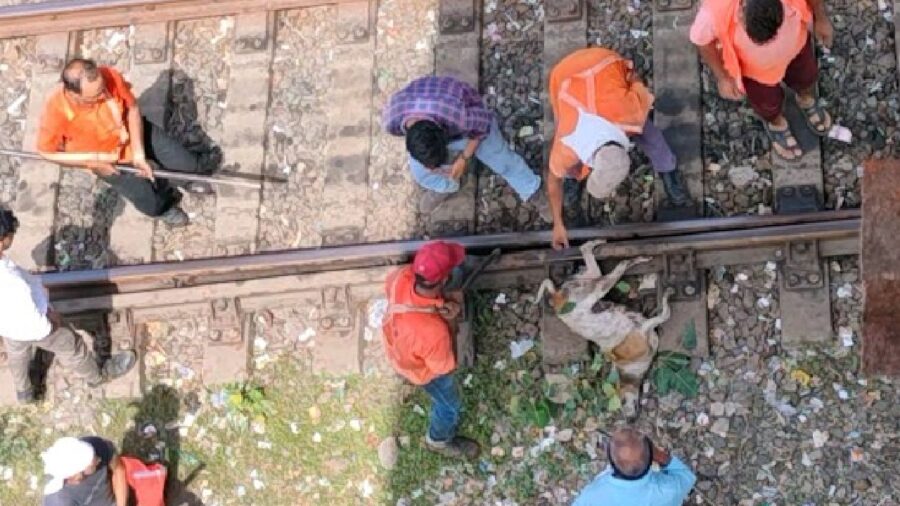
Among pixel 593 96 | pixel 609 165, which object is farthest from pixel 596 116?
pixel 609 165

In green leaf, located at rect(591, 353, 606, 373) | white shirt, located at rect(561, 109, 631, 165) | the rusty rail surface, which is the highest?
the rusty rail surface

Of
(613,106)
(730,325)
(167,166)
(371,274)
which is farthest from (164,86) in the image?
(730,325)

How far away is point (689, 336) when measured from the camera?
25.3 ft

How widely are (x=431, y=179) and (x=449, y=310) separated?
94 cm

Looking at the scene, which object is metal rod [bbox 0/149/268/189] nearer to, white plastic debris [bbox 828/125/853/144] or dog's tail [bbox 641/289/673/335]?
dog's tail [bbox 641/289/673/335]

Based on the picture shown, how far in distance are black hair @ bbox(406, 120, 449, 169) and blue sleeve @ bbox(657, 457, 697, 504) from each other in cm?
204

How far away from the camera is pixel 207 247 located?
8664mm

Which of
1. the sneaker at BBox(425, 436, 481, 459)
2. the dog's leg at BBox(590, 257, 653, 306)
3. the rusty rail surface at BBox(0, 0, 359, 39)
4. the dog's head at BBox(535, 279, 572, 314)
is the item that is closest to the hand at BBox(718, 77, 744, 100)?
the dog's leg at BBox(590, 257, 653, 306)

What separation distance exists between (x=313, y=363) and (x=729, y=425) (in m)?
2.59

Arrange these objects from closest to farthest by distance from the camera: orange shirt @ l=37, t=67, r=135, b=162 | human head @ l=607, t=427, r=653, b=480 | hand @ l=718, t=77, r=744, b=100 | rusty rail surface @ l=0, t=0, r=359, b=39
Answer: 1. human head @ l=607, t=427, r=653, b=480
2. hand @ l=718, t=77, r=744, b=100
3. orange shirt @ l=37, t=67, r=135, b=162
4. rusty rail surface @ l=0, t=0, r=359, b=39

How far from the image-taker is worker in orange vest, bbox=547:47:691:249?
696cm

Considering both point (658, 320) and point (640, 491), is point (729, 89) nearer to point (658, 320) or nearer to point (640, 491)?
point (658, 320)

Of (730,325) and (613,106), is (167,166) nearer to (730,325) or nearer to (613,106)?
(613,106)

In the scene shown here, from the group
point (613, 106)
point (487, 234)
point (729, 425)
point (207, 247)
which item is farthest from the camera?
point (207, 247)
